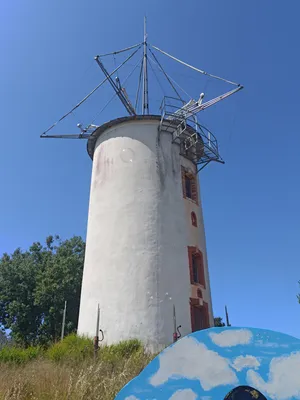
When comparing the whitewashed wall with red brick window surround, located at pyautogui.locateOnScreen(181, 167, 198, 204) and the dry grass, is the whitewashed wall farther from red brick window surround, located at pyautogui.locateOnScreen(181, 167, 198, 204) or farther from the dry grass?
the dry grass

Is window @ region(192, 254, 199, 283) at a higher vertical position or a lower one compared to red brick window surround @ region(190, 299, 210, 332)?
higher

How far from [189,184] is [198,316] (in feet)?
23.3

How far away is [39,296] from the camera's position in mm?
27812

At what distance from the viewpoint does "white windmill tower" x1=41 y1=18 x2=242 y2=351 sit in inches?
634

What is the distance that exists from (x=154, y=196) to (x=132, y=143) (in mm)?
3316

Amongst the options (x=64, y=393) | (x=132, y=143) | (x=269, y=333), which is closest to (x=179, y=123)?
(x=132, y=143)

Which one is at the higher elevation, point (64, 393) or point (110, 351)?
point (110, 351)

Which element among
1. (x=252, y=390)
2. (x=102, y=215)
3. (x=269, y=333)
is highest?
(x=102, y=215)

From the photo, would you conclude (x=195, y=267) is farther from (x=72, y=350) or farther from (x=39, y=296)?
(x=39, y=296)

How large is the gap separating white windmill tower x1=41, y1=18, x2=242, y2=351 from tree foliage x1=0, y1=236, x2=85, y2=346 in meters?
10.5

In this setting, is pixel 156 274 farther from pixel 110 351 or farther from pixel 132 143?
pixel 132 143

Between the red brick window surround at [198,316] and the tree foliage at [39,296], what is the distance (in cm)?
1305

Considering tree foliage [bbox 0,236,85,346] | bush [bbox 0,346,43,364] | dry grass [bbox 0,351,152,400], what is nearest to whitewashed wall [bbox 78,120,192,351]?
bush [bbox 0,346,43,364]

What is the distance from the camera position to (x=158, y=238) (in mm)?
17406
